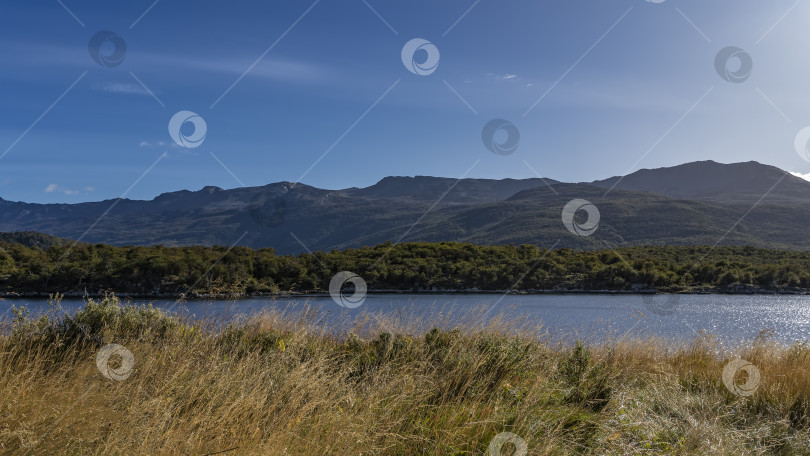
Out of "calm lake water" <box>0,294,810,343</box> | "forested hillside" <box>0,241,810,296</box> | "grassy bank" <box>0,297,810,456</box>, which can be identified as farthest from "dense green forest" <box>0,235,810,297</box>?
A: "grassy bank" <box>0,297,810,456</box>

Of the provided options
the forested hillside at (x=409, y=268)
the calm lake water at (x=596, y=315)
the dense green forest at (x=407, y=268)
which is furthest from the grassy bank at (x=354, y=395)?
the dense green forest at (x=407, y=268)

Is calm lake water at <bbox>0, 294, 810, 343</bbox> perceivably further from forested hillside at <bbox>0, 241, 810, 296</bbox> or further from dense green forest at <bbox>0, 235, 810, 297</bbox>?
forested hillside at <bbox>0, 241, 810, 296</bbox>

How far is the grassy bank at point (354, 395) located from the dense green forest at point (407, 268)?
36.7 meters

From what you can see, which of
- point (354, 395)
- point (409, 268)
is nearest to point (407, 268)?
point (409, 268)

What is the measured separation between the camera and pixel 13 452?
121 inches

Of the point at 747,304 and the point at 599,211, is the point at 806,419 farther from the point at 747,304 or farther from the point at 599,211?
the point at 599,211

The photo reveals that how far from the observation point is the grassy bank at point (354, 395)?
11.9ft

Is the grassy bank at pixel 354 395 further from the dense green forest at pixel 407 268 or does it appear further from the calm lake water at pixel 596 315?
the dense green forest at pixel 407 268

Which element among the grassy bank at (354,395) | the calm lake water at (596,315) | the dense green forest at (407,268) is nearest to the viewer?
the grassy bank at (354,395)

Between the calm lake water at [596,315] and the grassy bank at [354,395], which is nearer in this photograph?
the grassy bank at [354,395]

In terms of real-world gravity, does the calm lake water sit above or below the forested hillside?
below

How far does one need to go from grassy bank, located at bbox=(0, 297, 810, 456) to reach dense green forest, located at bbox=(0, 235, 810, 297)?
36.7m

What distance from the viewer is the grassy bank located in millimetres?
3633

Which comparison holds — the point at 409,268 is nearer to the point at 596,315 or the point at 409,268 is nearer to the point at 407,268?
the point at 407,268
